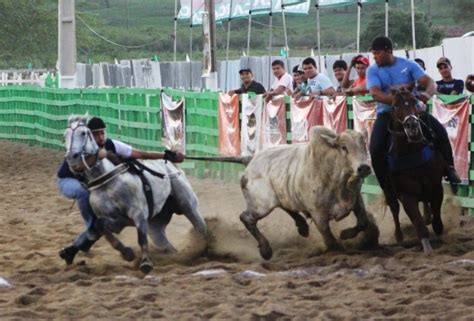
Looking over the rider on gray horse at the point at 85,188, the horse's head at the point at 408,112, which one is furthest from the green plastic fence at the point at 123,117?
the rider on gray horse at the point at 85,188

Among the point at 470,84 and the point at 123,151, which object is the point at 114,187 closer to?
the point at 123,151

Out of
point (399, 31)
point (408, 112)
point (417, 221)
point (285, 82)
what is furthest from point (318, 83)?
point (399, 31)

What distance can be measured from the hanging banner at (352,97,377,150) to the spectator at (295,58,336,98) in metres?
0.91

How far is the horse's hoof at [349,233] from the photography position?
37.2 ft

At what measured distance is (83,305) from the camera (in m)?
8.79

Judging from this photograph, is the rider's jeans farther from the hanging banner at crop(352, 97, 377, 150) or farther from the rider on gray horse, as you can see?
the hanging banner at crop(352, 97, 377, 150)

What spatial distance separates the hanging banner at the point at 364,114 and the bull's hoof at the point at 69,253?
4603 mm

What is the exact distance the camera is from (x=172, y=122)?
22.1m

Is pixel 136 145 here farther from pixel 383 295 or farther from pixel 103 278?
pixel 383 295

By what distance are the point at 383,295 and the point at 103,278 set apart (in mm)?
2557

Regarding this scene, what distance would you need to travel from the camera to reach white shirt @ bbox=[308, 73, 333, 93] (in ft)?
54.2

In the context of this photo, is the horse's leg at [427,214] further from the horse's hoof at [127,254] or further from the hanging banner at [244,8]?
the hanging banner at [244,8]

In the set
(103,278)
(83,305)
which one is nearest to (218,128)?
(103,278)

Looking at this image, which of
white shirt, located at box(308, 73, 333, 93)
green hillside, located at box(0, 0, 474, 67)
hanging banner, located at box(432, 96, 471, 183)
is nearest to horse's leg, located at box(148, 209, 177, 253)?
hanging banner, located at box(432, 96, 471, 183)
